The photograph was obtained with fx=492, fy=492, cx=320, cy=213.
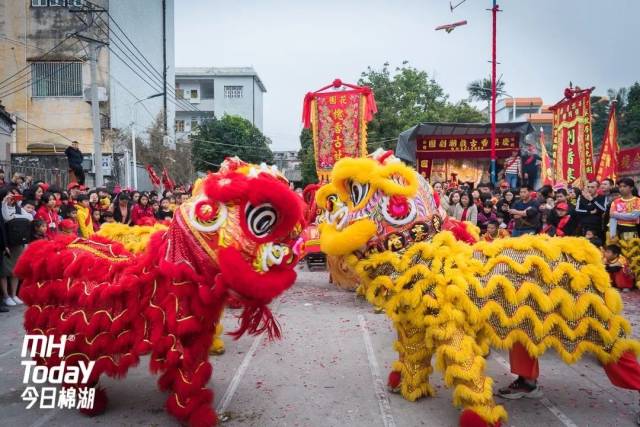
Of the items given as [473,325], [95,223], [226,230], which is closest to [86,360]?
[226,230]

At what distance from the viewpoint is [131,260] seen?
3396mm

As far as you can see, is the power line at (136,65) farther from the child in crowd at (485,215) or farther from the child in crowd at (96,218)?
the child in crowd at (485,215)

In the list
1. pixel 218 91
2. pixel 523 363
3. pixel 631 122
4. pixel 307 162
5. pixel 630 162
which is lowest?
pixel 523 363

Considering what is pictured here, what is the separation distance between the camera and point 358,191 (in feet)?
11.3

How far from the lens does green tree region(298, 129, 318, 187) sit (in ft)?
88.7

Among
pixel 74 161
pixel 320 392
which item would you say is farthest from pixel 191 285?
pixel 74 161

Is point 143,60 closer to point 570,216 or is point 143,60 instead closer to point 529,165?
point 529,165

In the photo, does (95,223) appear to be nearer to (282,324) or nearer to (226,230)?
(282,324)

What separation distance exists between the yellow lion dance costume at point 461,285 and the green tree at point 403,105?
61.5 ft

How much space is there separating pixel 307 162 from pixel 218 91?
66.8 ft

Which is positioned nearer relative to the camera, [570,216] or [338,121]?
[570,216]

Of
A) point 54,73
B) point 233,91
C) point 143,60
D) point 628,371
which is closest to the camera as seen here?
point 628,371

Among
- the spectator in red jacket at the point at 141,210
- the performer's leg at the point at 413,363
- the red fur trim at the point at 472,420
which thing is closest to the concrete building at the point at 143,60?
the spectator in red jacket at the point at 141,210

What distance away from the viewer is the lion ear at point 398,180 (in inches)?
131
